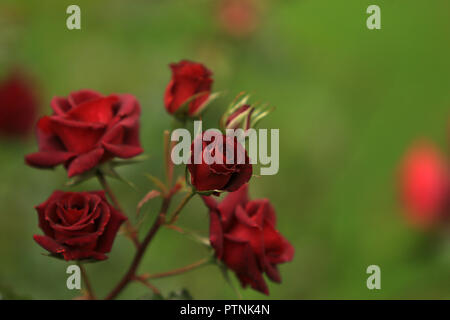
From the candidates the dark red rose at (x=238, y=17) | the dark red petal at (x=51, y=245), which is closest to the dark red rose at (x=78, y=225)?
the dark red petal at (x=51, y=245)

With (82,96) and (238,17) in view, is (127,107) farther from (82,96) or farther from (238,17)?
(238,17)

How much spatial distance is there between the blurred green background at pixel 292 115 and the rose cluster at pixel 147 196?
0.51 feet

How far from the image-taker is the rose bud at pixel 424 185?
1406 millimetres

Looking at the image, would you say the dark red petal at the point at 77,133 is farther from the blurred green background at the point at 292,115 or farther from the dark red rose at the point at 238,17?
the dark red rose at the point at 238,17

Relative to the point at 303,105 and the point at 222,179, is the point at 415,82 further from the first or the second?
the point at 222,179

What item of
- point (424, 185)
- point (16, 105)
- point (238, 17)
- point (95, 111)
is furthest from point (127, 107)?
point (424, 185)

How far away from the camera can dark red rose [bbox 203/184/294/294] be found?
0.66 meters

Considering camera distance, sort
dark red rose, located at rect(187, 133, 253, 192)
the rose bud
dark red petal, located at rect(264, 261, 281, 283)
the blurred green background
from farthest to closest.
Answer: the rose bud → the blurred green background → dark red petal, located at rect(264, 261, 281, 283) → dark red rose, located at rect(187, 133, 253, 192)

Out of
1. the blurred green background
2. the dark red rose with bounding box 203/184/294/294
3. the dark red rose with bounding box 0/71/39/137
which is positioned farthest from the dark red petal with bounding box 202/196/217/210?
the dark red rose with bounding box 0/71/39/137

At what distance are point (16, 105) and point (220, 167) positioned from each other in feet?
2.73

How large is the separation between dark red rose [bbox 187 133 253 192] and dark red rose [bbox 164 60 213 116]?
13 centimetres

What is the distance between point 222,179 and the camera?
1.93 feet

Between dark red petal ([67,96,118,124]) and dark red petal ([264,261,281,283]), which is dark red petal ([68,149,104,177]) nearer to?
dark red petal ([67,96,118,124])
